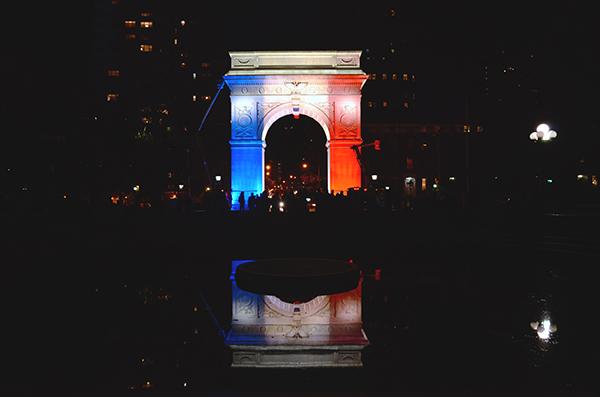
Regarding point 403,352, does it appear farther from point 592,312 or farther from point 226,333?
point 592,312

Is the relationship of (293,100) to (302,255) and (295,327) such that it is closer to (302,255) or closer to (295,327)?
(302,255)

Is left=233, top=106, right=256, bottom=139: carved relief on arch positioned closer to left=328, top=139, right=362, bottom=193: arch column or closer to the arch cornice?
the arch cornice

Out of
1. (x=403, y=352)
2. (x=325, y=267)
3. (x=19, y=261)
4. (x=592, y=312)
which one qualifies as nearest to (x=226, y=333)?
(x=403, y=352)

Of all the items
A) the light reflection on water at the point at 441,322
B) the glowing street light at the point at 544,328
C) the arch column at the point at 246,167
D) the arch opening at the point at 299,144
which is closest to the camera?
the light reflection on water at the point at 441,322

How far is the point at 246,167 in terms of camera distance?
2784 centimetres

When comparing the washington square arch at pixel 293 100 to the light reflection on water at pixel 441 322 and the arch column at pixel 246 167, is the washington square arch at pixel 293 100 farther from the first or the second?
the light reflection on water at pixel 441 322

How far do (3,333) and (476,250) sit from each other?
39.0 ft

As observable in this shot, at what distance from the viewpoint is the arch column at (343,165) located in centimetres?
2809

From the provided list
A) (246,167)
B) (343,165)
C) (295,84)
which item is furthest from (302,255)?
(295,84)

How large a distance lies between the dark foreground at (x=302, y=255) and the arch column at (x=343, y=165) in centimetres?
1128

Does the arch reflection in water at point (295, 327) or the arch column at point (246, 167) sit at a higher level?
the arch column at point (246, 167)

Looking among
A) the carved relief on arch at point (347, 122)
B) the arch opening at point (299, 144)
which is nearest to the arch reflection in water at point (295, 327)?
the carved relief on arch at point (347, 122)

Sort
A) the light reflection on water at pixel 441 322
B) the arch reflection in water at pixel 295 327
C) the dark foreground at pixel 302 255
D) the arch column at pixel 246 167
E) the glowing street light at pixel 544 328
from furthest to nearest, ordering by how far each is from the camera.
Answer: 1. the arch column at pixel 246 167
2. the glowing street light at pixel 544 328
3. the arch reflection in water at pixel 295 327
4. the light reflection on water at pixel 441 322
5. the dark foreground at pixel 302 255

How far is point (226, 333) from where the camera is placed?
6102mm
